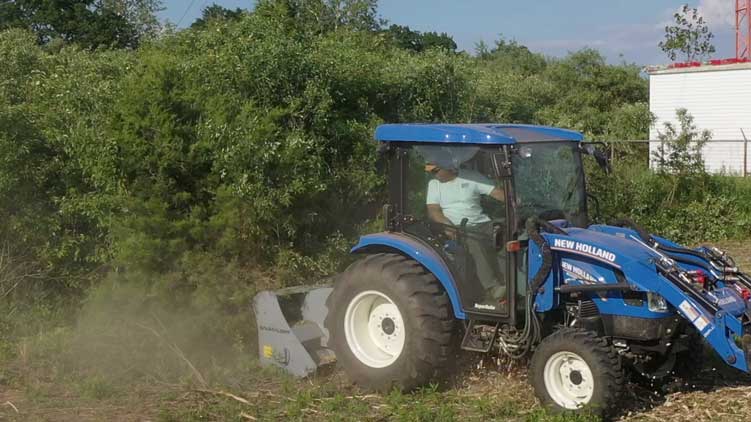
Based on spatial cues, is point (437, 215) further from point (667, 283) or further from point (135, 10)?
point (135, 10)

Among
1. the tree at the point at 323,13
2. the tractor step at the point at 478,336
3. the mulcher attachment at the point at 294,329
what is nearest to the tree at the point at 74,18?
the tree at the point at 323,13

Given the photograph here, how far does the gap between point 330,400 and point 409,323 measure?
832 millimetres

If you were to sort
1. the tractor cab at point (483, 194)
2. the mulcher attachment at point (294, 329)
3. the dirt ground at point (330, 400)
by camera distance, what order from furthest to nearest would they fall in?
the mulcher attachment at point (294, 329) < the tractor cab at point (483, 194) < the dirt ground at point (330, 400)

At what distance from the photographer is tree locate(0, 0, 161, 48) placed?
30.9 metres

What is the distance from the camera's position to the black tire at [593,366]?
218 inches

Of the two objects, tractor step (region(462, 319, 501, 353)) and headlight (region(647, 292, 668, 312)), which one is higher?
headlight (region(647, 292, 668, 312))

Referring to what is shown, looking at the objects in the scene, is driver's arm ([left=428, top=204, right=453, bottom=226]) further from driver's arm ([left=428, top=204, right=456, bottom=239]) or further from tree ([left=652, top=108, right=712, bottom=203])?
tree ([left=652, top=108, right=712, bottom=203])

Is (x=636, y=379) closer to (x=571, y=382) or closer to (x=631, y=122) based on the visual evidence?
(x=571, y=382)

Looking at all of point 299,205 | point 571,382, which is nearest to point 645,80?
point 299,205

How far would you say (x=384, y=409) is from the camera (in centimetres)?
621

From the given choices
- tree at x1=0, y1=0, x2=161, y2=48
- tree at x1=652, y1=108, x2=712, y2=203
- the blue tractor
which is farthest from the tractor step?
tree at x1=0, y1=0, x2=161, y2=48

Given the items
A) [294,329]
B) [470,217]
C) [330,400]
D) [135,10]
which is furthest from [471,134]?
[135,10]

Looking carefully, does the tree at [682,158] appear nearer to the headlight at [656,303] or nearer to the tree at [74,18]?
the headlight at [656,303]

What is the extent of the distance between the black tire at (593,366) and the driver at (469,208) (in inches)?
23.7
